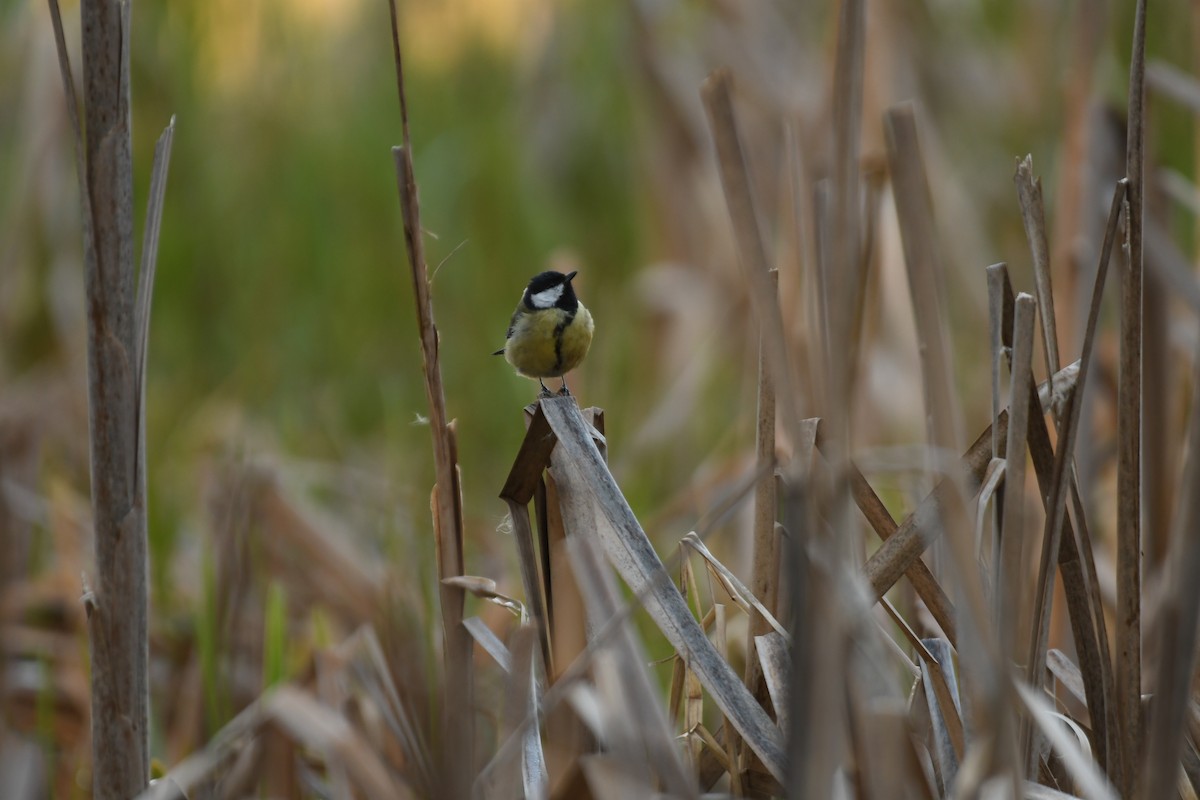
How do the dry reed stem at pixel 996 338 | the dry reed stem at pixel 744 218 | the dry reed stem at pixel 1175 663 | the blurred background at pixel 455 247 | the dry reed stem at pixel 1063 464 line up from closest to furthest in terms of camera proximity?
the dry reed stem at pixel 1175 663 < the dry reed stem at pixel 744 218 < the dry reed stem at pixel 1063 464 < the dry reed stem at pixel 996 338 < the blurred background at pixel 455 247

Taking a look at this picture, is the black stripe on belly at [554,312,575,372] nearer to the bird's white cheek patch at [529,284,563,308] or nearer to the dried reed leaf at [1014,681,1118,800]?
the bird's white cheek patch at [529,284,563,308]

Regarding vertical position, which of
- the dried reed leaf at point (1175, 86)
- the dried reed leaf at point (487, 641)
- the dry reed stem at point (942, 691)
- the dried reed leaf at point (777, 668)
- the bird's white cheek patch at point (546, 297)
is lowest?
the dry reed stem at point (942, 691)

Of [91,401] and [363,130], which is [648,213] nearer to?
[363,130]

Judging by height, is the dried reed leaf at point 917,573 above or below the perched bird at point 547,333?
below

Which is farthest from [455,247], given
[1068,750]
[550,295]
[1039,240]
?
[1068,750]

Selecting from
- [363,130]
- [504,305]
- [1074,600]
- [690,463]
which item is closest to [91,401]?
[1074,600]

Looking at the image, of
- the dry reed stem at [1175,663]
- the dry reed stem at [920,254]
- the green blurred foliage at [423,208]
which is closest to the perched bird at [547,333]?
the green blurred foliage at [423,208]

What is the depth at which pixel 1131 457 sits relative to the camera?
42.7 inches

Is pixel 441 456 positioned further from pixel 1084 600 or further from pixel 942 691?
pixel 1084 600

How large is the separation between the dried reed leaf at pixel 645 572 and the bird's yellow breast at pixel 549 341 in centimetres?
76

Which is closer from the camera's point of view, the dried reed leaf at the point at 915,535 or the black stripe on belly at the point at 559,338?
the dried reed leaf at the point at 915,535

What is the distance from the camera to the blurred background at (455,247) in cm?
232

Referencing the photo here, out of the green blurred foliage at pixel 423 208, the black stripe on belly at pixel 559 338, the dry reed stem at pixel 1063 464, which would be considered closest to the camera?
the dry reed stem at pixel 1063 464

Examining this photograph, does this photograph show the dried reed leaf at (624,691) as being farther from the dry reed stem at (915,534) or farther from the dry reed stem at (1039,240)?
the dry reed stem at (1039,240)
